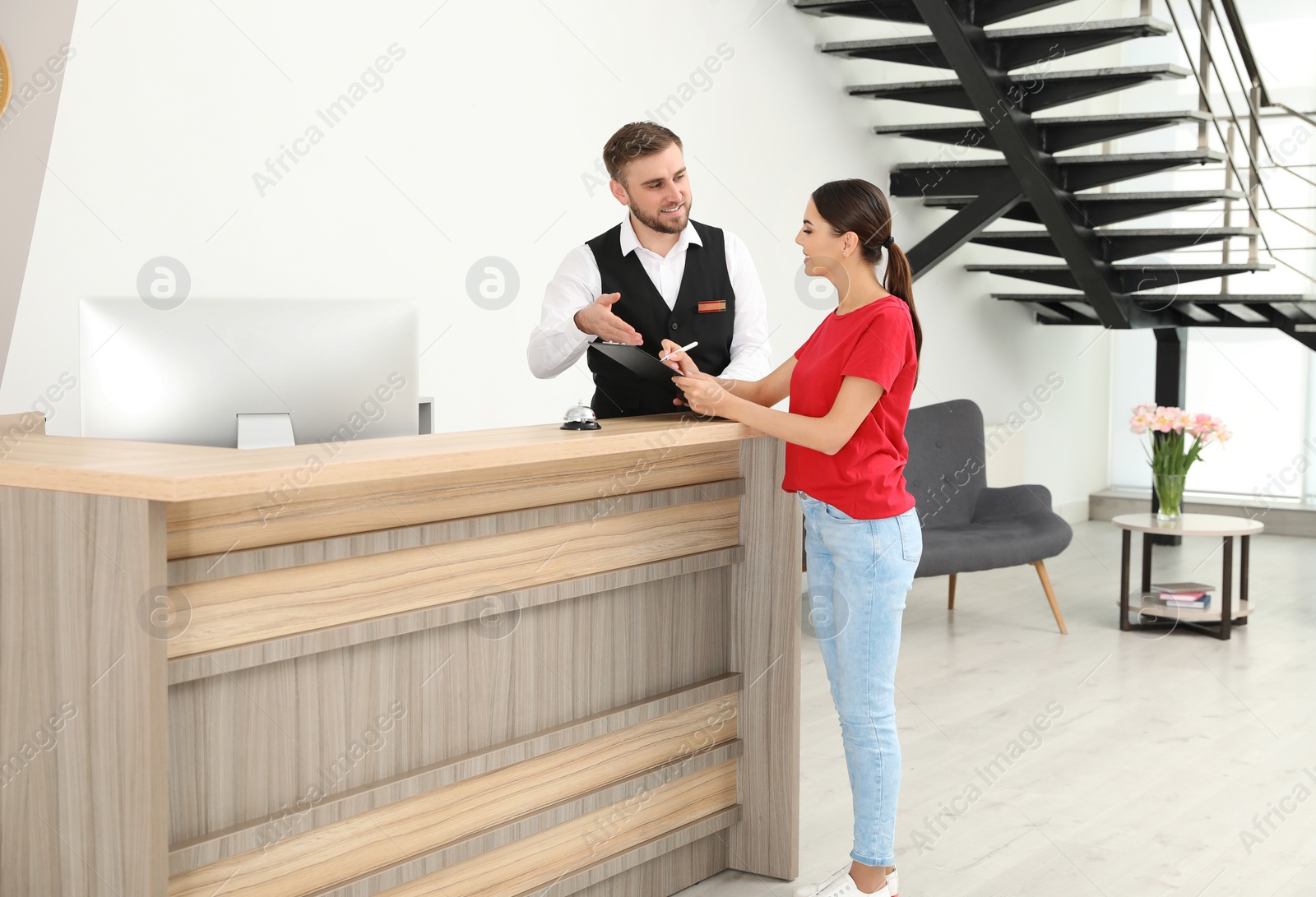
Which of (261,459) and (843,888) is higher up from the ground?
(261,459)

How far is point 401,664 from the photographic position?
2162mm

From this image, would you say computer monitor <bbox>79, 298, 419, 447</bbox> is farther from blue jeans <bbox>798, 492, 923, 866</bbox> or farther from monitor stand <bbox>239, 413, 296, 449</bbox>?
blue jeans <bbox>798, 492, 923, 866</bbox>

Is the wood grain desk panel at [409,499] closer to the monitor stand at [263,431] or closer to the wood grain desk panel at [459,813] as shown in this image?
the monitor stand at [263,431]

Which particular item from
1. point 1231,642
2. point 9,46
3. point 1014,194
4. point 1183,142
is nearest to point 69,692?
point 9,46

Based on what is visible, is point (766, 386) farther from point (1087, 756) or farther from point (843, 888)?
point (1087, 756)

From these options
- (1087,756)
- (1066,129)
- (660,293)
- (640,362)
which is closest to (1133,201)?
(1066,129)

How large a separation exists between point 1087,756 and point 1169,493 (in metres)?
2.18

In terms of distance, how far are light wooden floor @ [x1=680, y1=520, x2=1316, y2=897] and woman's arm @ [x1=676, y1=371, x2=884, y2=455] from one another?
1107mm

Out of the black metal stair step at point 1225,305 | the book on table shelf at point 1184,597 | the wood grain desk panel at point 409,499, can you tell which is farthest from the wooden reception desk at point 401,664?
the black metal stair step at point 1225,305

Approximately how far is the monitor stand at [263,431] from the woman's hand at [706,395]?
764 mm

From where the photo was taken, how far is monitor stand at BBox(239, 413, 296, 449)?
225cm

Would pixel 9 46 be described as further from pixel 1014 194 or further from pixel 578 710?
pixel 1014 194

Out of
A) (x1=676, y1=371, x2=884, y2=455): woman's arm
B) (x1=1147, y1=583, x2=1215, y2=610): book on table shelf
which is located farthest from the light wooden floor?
(x1=676, y1=371, x2=884, y2=455): woman's arm

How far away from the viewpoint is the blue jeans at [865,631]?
2.49 metres
